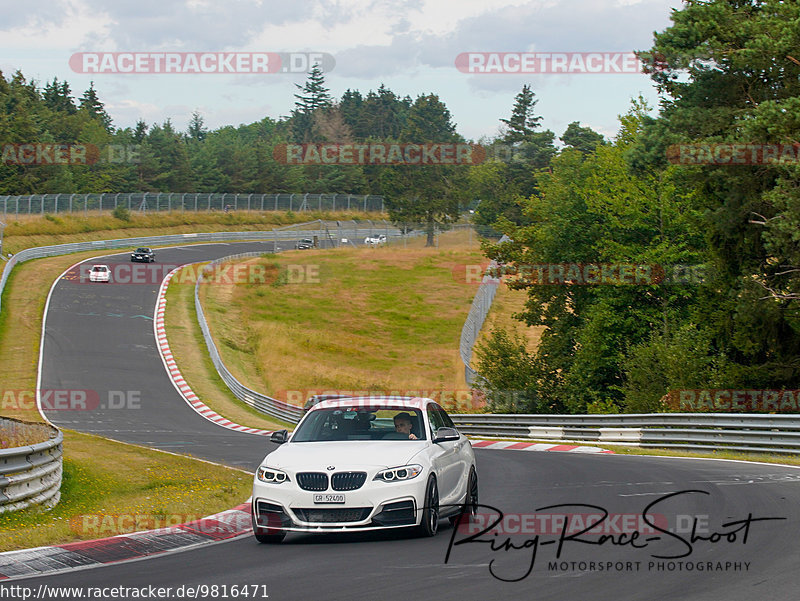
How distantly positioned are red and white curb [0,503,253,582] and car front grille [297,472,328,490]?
1.33 m

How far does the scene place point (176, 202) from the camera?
98.4m

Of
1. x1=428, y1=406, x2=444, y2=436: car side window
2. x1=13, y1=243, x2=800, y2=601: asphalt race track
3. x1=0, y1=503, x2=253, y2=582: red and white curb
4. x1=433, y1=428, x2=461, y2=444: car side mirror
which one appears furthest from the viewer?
x1=428, y1=406, x2=444, y2=436: car side window

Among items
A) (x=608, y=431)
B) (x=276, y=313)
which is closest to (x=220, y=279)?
(x=276, y=313)

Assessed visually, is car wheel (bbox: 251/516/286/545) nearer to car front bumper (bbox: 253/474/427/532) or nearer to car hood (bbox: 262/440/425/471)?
car front bumper (bbox: 253/474/427/532)

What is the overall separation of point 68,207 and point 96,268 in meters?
23.1

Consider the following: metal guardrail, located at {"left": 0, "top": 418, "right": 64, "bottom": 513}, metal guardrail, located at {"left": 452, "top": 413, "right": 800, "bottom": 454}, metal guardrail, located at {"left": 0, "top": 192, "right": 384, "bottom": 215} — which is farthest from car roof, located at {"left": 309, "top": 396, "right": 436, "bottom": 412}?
metal guardrail, located at {"left": 0, "top": 192, "right": 384, "bottom": 215}

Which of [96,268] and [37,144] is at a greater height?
[37,144]

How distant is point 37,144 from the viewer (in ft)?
323

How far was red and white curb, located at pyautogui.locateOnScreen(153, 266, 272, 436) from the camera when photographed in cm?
3416

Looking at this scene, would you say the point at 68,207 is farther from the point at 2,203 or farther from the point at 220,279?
the point at 220,279

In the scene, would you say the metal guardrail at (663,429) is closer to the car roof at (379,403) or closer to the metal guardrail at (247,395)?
the metal guardrail at (247,395)

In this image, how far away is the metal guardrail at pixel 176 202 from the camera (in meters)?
Answer: 76.9

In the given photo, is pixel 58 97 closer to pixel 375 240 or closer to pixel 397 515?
pixel 375 240

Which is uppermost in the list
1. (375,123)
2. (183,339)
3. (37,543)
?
(375,123)
